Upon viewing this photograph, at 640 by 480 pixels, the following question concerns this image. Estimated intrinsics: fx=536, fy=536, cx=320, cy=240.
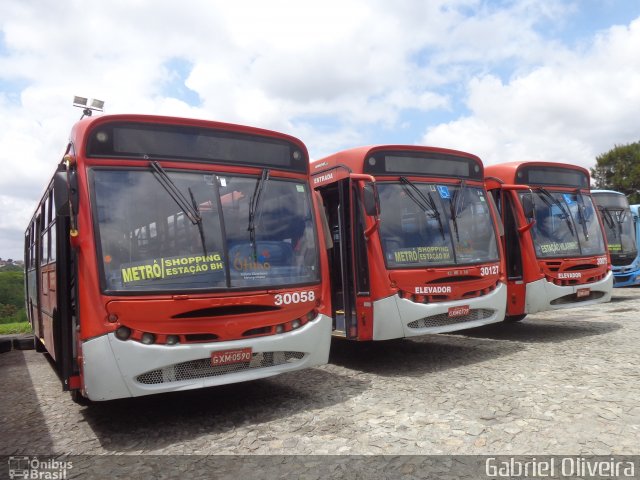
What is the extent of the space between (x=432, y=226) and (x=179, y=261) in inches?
153

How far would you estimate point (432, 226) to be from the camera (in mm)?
7535

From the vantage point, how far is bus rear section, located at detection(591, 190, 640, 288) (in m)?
15.7

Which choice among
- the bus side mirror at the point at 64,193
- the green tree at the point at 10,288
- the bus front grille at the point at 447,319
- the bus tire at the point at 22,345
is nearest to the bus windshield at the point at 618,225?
the bus front grille at the point at 447,319

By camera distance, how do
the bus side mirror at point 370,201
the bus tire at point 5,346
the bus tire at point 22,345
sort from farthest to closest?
the bus tire at point 22,345 < the bus tire at point 5,346 < the bus side mirror at point 370,201

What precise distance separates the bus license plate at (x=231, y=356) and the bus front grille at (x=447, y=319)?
2604 millimetres

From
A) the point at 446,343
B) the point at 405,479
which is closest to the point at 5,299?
the point at 446,343

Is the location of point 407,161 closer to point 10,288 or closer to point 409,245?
point 409,245

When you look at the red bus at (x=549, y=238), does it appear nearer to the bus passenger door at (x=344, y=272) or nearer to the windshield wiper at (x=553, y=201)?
the windshield wiper at (x=553, y=201)

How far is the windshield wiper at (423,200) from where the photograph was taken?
24.7 ft

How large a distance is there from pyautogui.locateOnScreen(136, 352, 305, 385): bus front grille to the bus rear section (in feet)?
44.3

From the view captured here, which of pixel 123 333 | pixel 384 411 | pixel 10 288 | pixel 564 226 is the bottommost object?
pixel 384 411

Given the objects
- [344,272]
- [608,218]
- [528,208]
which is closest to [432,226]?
[344,272]

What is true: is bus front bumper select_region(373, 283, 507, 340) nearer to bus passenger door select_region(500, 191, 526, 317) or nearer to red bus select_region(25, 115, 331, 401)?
red bus select_region(25, 115, 331, 401)

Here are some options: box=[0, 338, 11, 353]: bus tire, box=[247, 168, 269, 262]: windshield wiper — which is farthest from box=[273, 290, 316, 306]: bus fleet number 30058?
box=[0, 338, 11, 353]: bus tire
